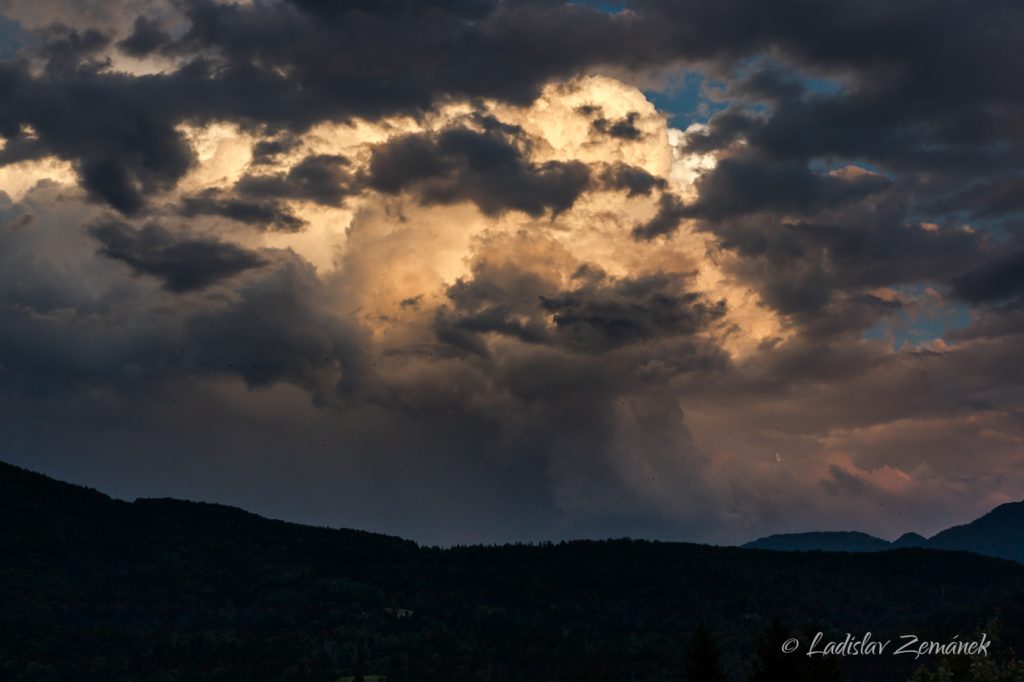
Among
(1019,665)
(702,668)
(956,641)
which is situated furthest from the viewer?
(702,668)

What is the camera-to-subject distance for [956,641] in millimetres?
100875

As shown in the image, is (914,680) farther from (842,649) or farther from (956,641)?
(842,649)

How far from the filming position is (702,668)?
10906 cm

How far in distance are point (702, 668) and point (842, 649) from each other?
16490 mm

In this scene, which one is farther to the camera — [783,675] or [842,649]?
[842,649]

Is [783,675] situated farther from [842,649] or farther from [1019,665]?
[1019,665]

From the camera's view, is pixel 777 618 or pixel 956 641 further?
pixel 777 618

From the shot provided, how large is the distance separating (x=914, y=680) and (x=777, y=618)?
28957mm

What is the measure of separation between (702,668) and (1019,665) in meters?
37.6

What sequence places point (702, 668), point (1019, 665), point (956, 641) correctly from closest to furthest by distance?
1. point (1019, 665)
2. point (956, 641)
3. point (702, 668)

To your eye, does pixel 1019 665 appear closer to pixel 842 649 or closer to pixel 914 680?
pixel 914 680

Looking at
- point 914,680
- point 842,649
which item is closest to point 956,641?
point 842,649

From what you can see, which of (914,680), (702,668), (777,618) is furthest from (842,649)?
(914,680)

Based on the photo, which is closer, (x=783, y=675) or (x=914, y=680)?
(x=914, y=680)
